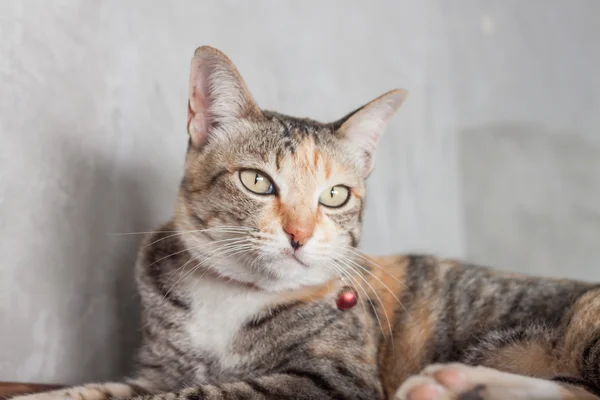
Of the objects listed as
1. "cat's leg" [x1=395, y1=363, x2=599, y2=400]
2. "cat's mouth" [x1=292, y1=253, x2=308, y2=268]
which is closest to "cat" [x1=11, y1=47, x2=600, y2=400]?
"cat's mouth" [x1=292, y1=253, x2=308, y2=268]

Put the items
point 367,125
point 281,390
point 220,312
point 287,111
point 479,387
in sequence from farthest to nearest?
point 287,111, point 367,125, point 220,312, point 281,390, point 479,387

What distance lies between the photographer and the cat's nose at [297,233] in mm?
1317

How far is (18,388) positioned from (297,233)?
0.71m

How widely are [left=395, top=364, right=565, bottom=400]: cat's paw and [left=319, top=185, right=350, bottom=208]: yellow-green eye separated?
0.50 metres

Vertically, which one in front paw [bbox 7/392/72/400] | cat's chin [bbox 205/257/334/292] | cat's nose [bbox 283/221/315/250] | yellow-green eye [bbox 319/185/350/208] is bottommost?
front paw [bbox 7/392/72/400]

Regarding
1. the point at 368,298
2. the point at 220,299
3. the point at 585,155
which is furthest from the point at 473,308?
the point at 585,155

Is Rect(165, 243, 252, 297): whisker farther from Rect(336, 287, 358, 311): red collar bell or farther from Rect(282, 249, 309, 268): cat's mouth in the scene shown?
Rect(336, 287, 358, 311): red collar bell

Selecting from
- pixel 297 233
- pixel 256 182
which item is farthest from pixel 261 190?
pixel 297 233

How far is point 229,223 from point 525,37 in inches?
91.0

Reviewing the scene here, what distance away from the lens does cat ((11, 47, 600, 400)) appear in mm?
1335

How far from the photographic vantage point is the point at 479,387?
1.08 meters

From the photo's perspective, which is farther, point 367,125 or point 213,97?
point 367,125

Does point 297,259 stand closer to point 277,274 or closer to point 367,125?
point 277,274

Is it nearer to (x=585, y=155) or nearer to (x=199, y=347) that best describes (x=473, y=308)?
(x=199, y=347)
